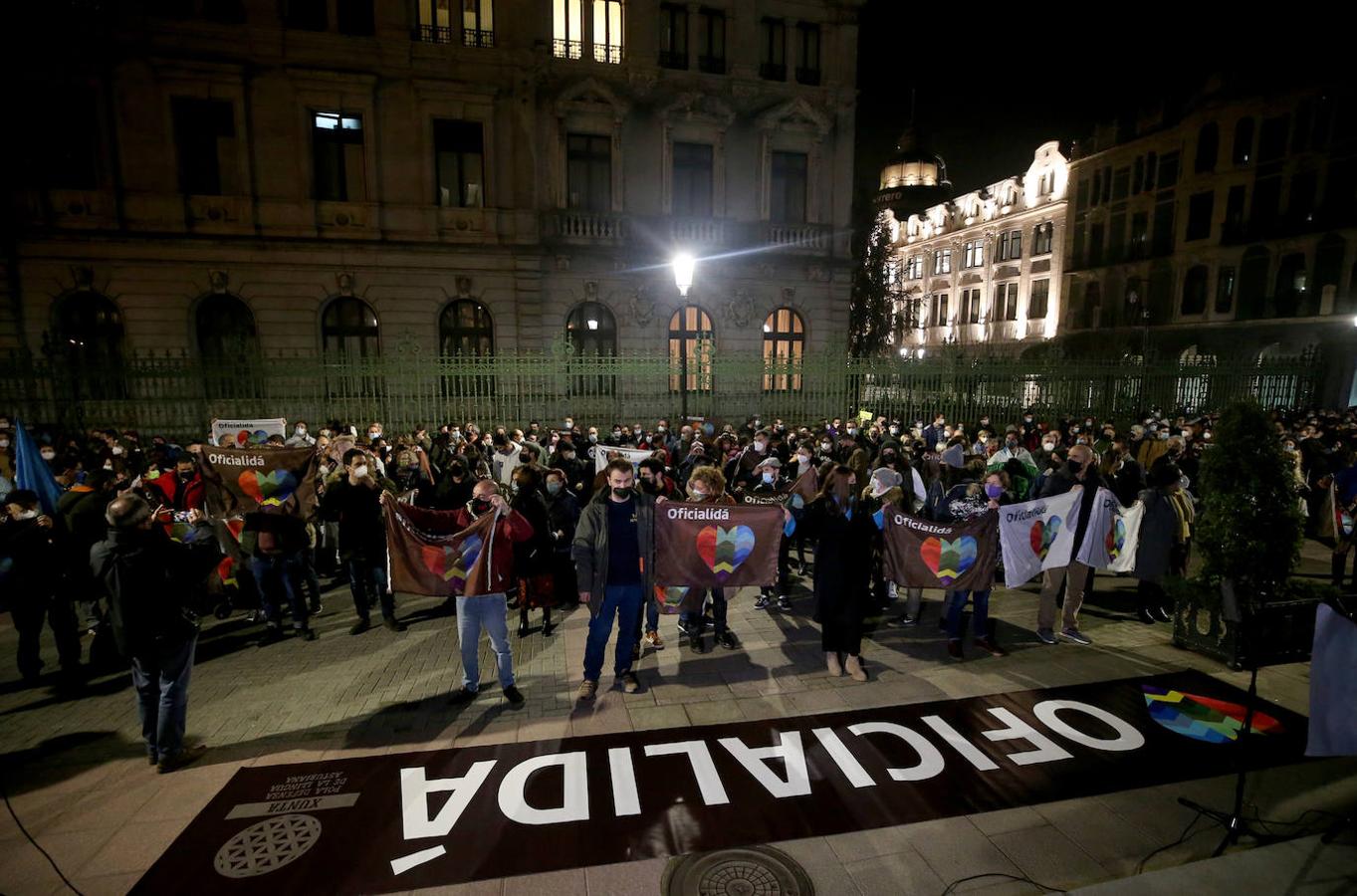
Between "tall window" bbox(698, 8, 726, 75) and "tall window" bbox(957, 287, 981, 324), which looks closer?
"tall window" bbox(698, 8, 726, 75)

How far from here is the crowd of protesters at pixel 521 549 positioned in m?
5.28

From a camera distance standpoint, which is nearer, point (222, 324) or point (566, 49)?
point (222, 324)

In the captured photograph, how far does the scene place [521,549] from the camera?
7.34m

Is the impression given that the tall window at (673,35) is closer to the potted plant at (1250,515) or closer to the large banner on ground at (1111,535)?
the large banner on ground at (1111,535)

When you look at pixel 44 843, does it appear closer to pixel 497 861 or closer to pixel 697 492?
pixel 497 861

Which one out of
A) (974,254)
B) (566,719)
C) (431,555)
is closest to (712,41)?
(431,555)

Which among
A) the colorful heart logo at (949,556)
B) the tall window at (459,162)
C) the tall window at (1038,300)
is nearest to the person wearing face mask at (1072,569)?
the colorful heart logo at (949,556)

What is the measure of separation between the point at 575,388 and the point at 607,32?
510 inches

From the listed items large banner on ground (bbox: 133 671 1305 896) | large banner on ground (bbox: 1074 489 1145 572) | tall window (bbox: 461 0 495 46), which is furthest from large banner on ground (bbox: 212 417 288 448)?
tall window (bbox: 461 0 495 46)

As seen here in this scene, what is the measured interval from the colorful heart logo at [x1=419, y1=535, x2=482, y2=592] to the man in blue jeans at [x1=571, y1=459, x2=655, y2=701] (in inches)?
43.8

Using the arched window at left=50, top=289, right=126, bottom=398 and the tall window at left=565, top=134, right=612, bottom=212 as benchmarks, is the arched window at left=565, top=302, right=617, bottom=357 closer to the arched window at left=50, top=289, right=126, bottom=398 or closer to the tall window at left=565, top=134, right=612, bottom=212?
the tall window at left=565, top=134, right=612, bottom=212

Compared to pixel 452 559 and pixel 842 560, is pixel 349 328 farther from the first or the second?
pixel 842 560

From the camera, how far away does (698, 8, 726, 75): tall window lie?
24203 mm

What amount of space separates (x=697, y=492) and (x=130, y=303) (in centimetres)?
2337
